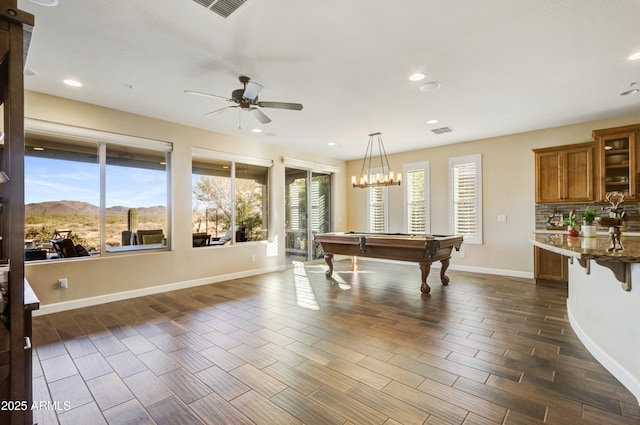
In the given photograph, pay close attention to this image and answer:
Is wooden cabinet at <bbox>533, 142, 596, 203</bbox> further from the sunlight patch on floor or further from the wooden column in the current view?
the wooden column

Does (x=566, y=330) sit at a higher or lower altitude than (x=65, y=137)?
lower

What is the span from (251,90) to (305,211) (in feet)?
15.1

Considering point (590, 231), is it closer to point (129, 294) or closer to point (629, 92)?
point (629, 92)

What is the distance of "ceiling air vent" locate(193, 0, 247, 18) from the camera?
2234mm

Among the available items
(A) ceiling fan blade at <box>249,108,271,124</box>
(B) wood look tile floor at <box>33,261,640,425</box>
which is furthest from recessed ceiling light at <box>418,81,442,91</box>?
(B) wood look tile floor at <box>33,261,640,425</box>

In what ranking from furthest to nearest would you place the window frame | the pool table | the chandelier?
the window frame
the chandelier
the pool table

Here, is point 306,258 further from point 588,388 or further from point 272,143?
point 588,388

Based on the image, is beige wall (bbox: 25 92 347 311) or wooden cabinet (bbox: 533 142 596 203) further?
wooden cabinet (bbox: 533 142 596 203)

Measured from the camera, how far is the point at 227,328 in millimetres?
3348

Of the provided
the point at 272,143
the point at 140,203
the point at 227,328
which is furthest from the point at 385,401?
the point at 272,143

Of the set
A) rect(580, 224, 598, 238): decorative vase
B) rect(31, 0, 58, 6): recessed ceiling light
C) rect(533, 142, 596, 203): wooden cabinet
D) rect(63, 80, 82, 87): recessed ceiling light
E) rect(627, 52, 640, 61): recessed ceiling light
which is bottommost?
rect(580, 224, 598, 238): decorative vase

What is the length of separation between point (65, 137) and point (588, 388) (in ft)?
19.6

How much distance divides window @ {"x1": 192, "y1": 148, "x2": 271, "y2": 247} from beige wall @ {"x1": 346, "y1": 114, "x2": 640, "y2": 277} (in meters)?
2.79

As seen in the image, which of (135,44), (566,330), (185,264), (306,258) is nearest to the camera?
(135,44)
